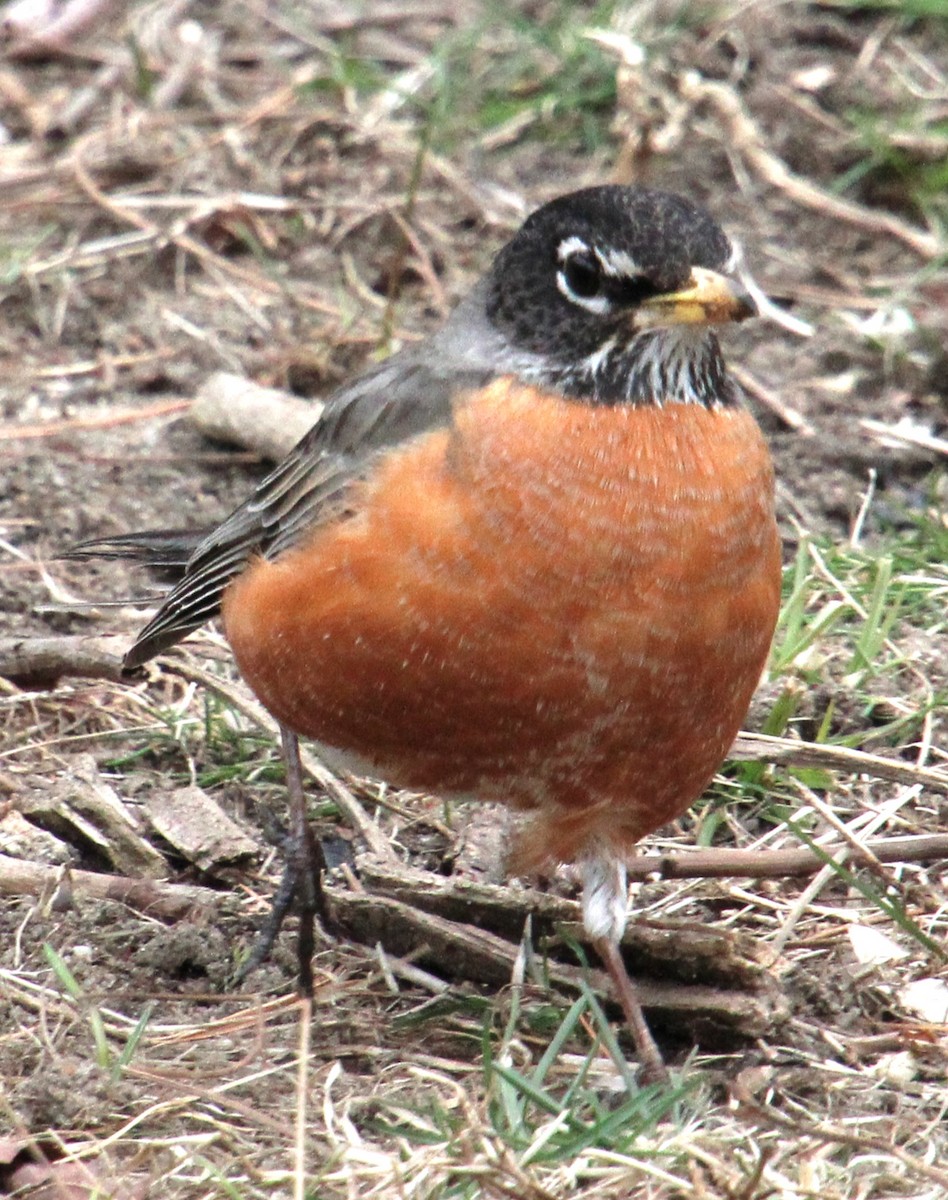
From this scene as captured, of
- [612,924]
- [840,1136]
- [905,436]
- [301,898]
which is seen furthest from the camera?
[905,436]

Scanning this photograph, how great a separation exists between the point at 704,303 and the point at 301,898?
165 cm

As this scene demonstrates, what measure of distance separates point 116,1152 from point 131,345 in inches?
161

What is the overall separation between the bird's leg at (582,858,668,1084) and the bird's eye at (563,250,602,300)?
1.24 metres

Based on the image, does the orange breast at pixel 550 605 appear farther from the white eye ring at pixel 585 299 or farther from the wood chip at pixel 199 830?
the wood chip at pixel 199 830

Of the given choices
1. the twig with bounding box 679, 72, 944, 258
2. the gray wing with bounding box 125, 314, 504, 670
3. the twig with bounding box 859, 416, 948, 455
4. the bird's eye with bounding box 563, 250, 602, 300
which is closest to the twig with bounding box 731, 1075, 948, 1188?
the gray wing with bounding box 125, 314, 504, 670

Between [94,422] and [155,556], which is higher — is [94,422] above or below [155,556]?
below

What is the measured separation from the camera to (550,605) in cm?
378

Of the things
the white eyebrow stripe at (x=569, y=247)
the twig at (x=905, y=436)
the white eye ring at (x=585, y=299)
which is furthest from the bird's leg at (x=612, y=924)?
the twig at (x=905, y=436)

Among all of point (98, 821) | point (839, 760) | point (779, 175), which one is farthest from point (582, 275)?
point (779, 175)

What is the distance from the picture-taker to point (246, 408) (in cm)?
641

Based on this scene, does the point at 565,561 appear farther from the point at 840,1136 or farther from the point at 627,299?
the point at 840,1136

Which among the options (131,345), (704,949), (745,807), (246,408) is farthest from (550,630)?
(131,345)

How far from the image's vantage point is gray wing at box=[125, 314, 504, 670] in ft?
13.8

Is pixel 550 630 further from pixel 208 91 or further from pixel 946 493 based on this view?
pixel 208 91
